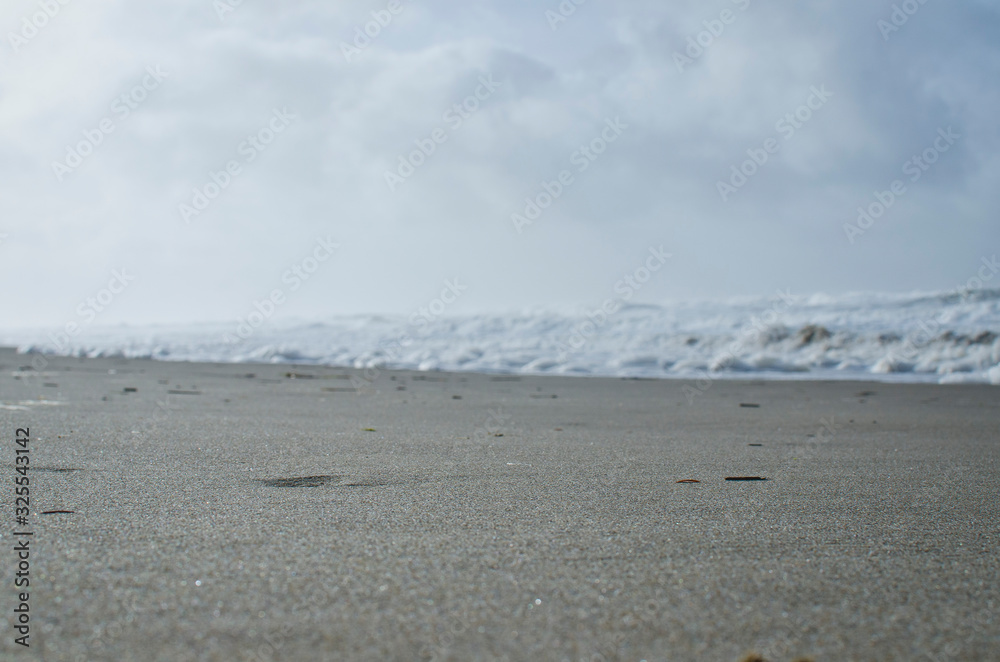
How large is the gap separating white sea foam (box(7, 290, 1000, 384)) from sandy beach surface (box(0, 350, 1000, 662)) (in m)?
5.34

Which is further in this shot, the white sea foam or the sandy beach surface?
the white sea foam

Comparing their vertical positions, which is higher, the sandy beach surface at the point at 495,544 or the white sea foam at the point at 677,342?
the white sea foam at the point at 677,342

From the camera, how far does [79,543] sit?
56.6 inches

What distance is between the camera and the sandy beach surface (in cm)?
107

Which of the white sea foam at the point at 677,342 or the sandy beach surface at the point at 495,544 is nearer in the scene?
the sandy beach surface at the point at 495,544

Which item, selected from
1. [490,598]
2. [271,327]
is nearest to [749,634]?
[490,598]

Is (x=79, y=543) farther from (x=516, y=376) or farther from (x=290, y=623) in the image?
(x=516, y=376)

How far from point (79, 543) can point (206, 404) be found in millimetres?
2991

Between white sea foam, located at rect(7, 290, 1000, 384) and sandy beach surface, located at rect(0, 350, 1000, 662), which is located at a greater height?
white sea foam, located at rect(7, 290, 1000, 384)

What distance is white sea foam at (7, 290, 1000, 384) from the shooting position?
857 centimetres

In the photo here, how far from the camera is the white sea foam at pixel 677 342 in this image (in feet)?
28.1

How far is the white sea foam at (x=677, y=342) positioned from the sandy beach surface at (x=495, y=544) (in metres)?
5.34

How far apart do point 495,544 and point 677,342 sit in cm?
949

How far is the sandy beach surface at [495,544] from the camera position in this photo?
1.07m
